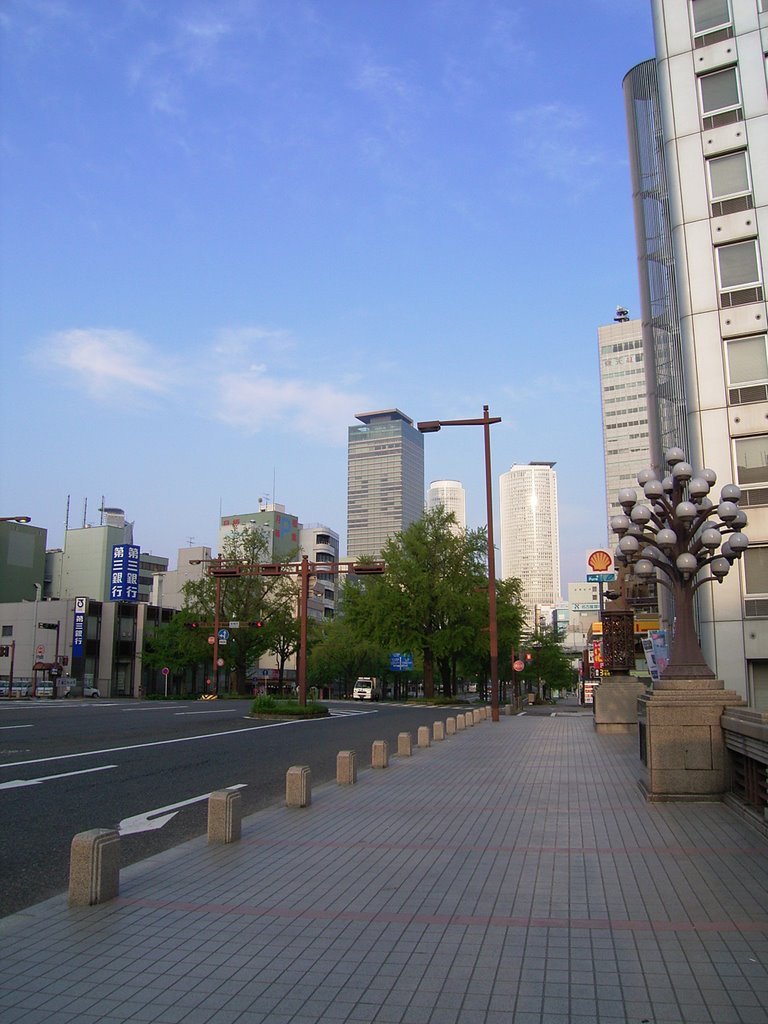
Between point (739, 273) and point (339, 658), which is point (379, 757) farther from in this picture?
point (339, 658)

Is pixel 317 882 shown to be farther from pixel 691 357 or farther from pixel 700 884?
pixel 691 357

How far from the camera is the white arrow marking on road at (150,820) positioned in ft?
31.4

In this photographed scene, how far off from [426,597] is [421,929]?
43.7 metres

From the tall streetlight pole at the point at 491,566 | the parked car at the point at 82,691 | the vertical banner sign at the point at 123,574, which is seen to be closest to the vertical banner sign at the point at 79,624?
the parked car at the point at 82,691

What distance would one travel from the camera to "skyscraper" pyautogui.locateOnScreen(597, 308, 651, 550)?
140 metres

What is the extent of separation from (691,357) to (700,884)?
2700 cm

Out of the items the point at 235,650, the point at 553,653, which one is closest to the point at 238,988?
the point at 235,650

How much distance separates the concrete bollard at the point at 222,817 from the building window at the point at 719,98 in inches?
1269

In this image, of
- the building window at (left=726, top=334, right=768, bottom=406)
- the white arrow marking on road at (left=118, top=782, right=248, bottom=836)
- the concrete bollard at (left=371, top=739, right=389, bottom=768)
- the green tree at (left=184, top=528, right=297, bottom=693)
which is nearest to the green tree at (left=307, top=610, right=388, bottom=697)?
the green tree at (left=184, top=528, right=297, bottom=693)

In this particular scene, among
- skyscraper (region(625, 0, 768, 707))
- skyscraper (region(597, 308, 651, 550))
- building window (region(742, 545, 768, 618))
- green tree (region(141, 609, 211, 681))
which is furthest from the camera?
skyscraper (region(597, 308, 651, 550))

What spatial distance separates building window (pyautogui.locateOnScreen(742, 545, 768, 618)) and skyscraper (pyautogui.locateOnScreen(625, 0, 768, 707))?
3 centimetres

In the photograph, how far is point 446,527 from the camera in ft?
180

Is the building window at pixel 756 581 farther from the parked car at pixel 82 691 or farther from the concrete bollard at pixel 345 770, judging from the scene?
the parked car at pixel 82 691

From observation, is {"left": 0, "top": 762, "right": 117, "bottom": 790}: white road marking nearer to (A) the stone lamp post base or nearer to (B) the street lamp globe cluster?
(A) the stone lamp post base
